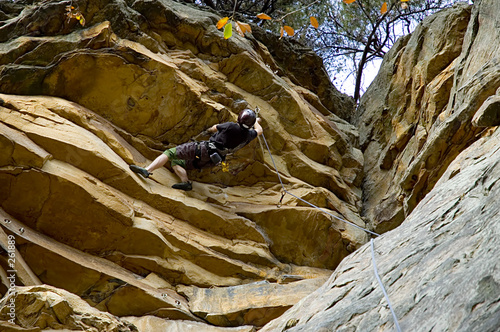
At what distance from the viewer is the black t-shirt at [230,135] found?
7945mm

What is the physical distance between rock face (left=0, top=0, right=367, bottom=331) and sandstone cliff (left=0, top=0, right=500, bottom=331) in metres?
0.03

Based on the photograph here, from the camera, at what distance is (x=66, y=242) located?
649cm

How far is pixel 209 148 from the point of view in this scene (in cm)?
788

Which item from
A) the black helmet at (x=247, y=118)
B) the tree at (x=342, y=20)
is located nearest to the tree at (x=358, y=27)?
the tree at (x=342, y=20)

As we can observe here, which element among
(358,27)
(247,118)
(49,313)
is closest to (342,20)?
(358,27)

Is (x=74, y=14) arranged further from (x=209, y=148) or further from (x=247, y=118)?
(x=247, y=118)

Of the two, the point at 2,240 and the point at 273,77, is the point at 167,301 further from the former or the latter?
the point at 273,77

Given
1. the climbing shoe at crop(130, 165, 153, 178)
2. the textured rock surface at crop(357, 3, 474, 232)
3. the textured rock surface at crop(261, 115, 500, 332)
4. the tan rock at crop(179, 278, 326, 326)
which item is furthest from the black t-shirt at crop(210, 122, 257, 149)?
the textured rock surface at crop(261, 115, 500, 332)

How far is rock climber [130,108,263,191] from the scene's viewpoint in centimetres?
786

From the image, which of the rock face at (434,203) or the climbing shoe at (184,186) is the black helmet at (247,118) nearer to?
the climbing shoe at (184,186)

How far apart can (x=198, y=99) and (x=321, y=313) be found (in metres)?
5.35

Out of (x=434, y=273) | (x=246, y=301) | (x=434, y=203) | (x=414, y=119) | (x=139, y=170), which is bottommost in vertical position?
(x=434, y=273)

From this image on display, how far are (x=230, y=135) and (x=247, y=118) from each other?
43 cm

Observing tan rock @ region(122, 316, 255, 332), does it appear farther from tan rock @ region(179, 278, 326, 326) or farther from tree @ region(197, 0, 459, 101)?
tree @ region(197, 0, 459, 101)
